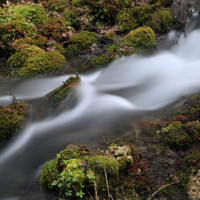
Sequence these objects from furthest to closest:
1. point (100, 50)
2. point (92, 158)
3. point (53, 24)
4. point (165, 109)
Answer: point (53, 24), point (100, 50), point (165, 109), point (92, 158)

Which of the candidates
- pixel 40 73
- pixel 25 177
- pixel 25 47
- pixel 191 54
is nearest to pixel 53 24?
pixel 25 47

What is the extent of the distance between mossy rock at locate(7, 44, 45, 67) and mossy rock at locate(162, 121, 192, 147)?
4850 millimetres

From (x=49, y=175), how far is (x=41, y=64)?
13.8 feet

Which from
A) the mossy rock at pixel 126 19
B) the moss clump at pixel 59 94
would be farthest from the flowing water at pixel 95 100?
the mossy rock at pixel 126 19

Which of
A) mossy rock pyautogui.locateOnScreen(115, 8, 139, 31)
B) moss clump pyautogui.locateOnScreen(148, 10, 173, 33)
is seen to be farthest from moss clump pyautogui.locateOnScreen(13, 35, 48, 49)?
moss clump pyautogui.locateOnScreen(148, 10, 173, 33)

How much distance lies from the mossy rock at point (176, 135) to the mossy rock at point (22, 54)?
485 cm

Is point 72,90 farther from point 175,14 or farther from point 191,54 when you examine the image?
point 175,14

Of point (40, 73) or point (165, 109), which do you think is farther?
point (40, 73)

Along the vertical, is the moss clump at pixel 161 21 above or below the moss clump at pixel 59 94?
above

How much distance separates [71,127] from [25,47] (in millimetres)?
3801

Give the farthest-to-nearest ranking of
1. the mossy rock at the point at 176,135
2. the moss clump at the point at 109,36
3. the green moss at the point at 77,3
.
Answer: the green moss at the point at 77,3 < the moss clump at the point at 109,36 < the mossy rock at the point at 176,135

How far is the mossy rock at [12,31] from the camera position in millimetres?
7051

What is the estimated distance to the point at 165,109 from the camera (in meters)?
4.91

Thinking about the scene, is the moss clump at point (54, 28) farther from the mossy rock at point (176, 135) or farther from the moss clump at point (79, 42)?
the mossy rock at point (176, 135)
